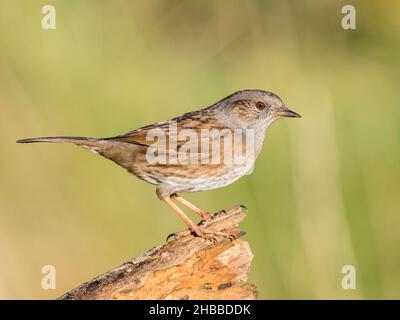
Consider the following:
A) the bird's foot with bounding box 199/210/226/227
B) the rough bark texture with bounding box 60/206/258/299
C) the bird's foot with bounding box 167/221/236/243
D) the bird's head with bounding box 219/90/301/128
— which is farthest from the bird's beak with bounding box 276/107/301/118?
the rough bark texture with bounding box 60/206/258/299

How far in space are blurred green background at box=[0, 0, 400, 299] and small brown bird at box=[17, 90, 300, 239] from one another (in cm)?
79

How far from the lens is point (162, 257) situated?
459 centimetres

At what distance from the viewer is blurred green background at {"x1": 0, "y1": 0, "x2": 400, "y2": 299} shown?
19.9 ft

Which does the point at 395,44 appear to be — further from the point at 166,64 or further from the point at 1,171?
the point at 1,171

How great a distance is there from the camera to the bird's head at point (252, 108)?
18.7 feet

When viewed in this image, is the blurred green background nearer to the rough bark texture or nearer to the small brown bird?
the small brown bird

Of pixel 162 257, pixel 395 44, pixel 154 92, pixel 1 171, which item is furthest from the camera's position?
pixel 395 44

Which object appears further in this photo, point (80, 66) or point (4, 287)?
point (80, 66)

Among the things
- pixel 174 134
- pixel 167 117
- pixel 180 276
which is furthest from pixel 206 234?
pixel 167 117

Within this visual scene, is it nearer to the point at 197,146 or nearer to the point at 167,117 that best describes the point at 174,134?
the point at 197,146

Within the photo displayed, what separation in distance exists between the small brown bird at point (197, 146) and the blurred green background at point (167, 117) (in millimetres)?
793

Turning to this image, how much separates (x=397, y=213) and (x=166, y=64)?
7.70 feet

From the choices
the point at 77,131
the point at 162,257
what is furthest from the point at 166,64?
the point at 162,257

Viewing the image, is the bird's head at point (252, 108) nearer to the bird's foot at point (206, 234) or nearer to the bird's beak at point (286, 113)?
the bird's beak at point (286, 113)
